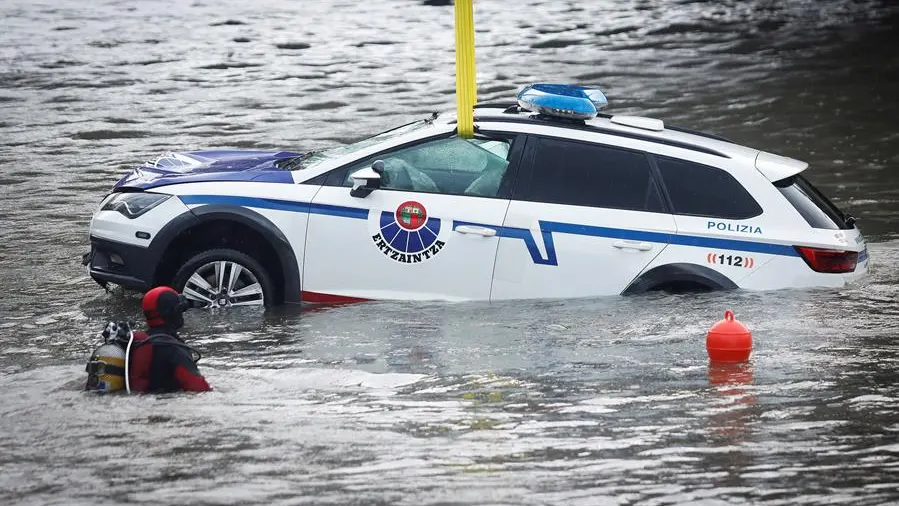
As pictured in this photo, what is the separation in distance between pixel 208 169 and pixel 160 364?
2.80 meters

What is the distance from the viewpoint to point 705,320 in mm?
9977

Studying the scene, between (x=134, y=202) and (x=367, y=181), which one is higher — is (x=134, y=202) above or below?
below

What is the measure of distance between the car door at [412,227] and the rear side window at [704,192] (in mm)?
1046

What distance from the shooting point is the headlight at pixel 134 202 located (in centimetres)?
1025

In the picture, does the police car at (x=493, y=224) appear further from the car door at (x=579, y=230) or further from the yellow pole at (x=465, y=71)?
the yellow pole at (x=465, y=71)

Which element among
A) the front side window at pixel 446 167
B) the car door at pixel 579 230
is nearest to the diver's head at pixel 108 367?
the front side window at pixel 446 167

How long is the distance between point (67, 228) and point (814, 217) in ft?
21.5

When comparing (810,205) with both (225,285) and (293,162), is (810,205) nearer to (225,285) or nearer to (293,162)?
(293,162)

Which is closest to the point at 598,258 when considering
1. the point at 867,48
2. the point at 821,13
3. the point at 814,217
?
the point at 814,217

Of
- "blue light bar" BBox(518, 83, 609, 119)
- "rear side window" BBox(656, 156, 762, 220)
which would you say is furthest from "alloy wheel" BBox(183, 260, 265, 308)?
"rear side window" BBox(656, 156, 762, 220)

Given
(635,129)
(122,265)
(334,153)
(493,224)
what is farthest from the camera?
(334,153)

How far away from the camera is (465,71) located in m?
11.0

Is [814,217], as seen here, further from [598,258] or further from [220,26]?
[220,26]

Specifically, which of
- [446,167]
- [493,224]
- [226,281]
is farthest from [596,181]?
[226,281]
